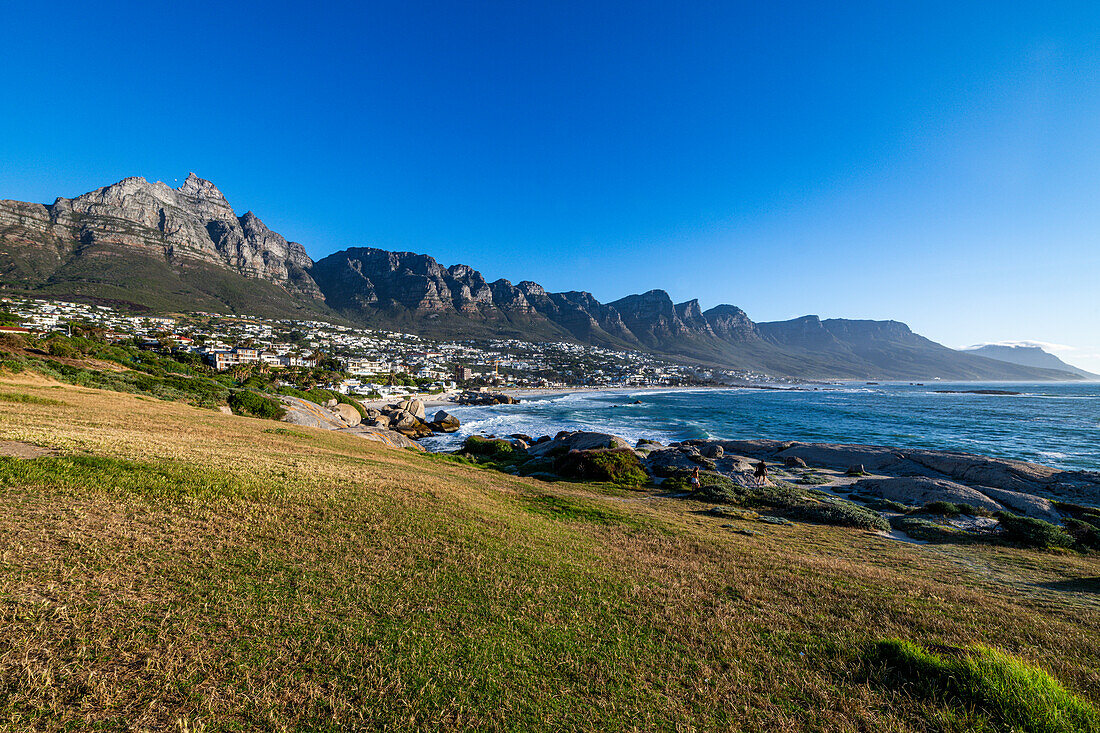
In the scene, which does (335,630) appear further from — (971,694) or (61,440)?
(61,440)

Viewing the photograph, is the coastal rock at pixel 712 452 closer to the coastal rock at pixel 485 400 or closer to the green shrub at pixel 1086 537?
the green shrub at pixel 1086 537

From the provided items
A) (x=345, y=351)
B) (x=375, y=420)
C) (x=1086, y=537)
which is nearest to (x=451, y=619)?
(x=1086, y=537)

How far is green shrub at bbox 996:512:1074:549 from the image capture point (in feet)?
48.4

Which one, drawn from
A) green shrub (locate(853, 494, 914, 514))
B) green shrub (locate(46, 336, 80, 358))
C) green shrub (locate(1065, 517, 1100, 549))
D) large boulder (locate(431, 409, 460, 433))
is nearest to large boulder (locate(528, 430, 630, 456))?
green shrub (locate(853, 494, 914, 514))

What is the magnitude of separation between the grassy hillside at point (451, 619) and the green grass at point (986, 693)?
0.03m

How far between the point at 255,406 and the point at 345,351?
397 ft

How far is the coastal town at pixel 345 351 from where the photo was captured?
297 feet

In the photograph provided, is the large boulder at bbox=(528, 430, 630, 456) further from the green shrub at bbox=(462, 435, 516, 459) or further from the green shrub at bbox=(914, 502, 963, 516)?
the green shrub at bbox=(914, 502, 963, 516)

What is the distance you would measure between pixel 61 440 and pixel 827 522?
28569 millimetres

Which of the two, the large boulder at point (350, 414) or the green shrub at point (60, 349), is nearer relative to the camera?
the green shrub at point (60, 349)

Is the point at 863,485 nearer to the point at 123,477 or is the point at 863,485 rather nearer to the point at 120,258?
the point at 123,477

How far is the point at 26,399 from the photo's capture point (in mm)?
19141

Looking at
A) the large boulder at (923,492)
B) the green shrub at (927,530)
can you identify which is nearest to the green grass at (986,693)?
the green shrub at (927,530)

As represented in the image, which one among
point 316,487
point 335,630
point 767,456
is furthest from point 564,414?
point 335,630
